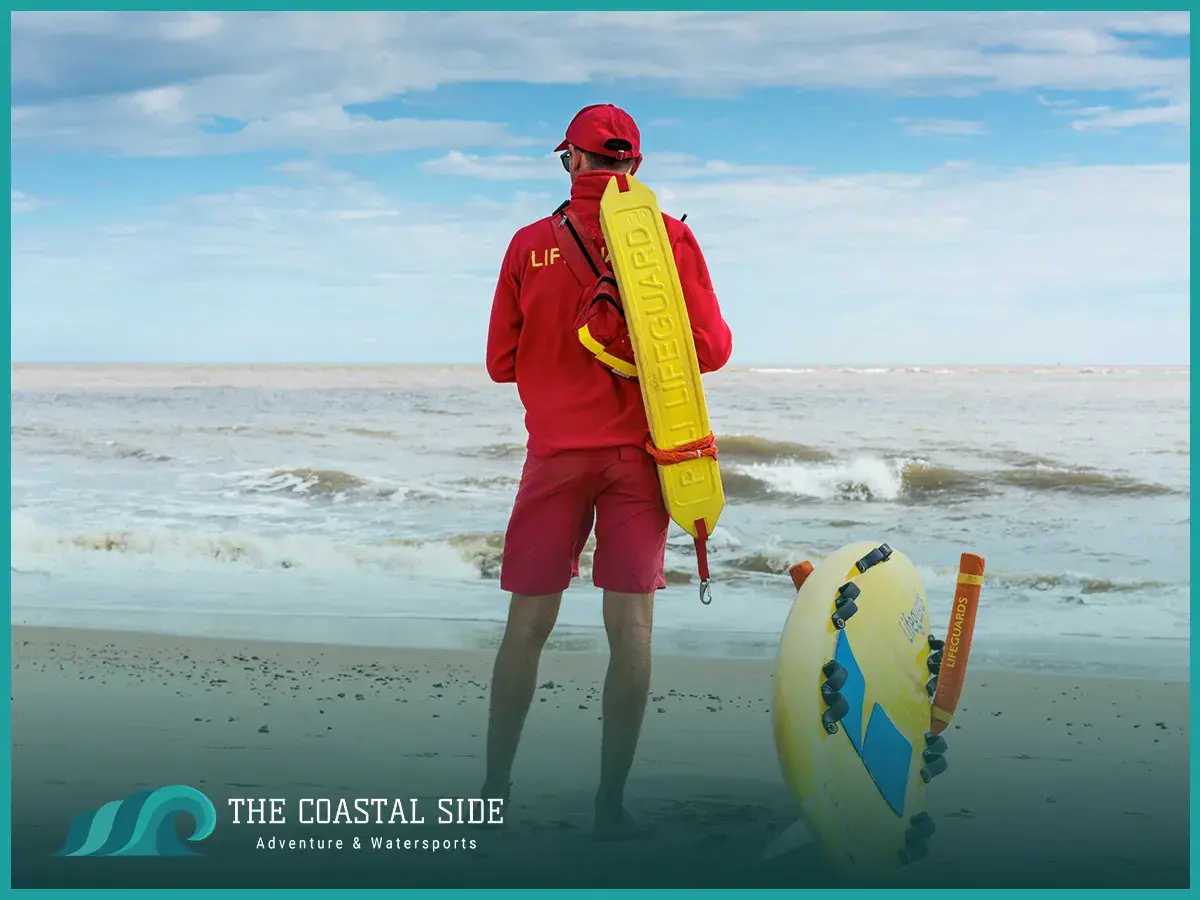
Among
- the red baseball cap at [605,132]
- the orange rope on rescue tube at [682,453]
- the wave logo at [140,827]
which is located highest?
the red baseball cap at [605,132]

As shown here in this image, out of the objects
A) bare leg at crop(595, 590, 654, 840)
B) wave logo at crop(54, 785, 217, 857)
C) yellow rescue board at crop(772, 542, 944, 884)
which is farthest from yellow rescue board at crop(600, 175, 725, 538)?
wave logo at crop(54, 785, 217, 857)

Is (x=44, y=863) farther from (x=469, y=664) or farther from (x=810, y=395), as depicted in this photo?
(x=810, y=395)

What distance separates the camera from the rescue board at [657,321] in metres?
2.99

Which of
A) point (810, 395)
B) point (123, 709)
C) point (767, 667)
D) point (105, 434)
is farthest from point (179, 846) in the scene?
point (810, 395)

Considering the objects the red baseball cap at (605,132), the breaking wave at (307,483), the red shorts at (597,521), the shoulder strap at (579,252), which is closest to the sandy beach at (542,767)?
the red shorts at (597,521)

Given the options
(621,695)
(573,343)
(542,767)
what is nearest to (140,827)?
(542,767)

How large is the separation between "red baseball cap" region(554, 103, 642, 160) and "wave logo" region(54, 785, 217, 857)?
5.89 ft

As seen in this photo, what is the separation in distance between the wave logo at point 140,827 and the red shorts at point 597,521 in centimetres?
93

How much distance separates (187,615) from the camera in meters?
5.96

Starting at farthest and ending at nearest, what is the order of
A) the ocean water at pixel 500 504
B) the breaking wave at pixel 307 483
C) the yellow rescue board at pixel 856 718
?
the breaking wave at pixel 307 483 < the ocean water at pixel 500 504 < the yellow rescue board at pixel 856 718

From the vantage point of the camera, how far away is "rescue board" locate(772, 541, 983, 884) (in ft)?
9.00

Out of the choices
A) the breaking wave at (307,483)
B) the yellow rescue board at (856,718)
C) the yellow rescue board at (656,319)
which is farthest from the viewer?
the breaking wave at (307,483)

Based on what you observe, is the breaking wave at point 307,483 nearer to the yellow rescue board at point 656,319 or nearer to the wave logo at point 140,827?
the wave logo at point 140,827

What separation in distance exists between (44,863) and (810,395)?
1661 cm
